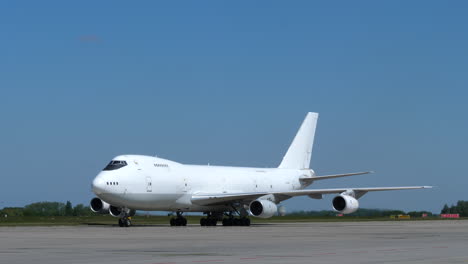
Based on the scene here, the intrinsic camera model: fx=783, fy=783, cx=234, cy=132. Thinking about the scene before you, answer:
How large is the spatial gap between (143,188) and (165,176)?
84.2 inches

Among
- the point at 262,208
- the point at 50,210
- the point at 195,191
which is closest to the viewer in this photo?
the point at 262,208

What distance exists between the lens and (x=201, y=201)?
48.1 meters

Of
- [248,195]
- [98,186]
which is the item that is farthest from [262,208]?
[98,186]

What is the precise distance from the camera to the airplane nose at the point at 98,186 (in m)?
42.2

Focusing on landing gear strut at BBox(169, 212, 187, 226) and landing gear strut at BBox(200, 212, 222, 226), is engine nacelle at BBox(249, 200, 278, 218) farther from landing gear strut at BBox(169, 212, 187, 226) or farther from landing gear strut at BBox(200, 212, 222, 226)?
landing gear strut at BBox(169, 212, 187, 226)

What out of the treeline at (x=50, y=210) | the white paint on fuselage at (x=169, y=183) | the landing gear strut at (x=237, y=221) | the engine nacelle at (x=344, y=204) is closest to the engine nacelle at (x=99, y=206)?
the white paint on fuselage at (x=169, y=183)

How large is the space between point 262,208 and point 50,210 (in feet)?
114

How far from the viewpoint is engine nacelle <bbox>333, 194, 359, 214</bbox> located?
46594mm

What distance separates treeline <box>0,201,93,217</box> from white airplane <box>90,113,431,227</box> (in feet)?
81.4

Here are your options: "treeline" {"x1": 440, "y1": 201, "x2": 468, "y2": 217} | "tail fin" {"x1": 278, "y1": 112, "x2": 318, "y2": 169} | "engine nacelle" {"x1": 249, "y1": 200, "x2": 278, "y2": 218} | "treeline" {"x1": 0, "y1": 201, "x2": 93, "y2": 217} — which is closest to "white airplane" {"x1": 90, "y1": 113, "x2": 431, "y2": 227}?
"engine nacelle" {"x1": 249, "y1": 200, "x2": 278, "y2": 218}

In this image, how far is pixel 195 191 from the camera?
48250 mm

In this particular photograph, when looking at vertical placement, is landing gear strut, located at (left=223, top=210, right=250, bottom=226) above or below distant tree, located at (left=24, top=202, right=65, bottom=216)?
below

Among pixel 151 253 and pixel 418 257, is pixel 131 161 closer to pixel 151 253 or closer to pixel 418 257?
pixel 151 253

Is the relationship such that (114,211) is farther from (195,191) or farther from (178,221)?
(195,191)
